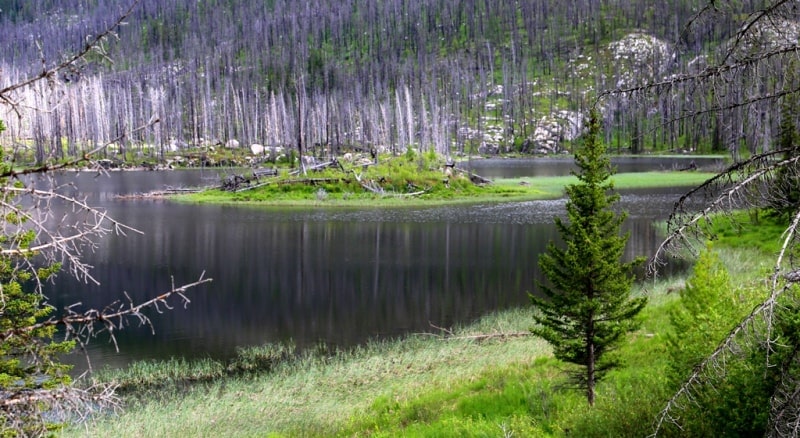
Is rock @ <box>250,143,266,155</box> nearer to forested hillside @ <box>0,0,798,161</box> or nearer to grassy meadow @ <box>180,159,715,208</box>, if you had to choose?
forested hillside @ <box>0,0,798,161</box>

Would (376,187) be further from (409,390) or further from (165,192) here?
(409,390)

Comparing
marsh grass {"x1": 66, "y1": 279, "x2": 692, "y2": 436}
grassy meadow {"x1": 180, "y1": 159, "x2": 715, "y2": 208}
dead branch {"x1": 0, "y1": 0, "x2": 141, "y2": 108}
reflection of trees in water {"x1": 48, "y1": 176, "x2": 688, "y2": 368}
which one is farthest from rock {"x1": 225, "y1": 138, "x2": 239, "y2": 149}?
dead branch {"x1": 0, "y1": 0, "x2": 141, "y2": 108}

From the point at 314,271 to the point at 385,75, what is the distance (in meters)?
126

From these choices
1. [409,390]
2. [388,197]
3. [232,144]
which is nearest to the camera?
[409,390]

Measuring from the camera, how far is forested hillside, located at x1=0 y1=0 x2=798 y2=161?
405 feet

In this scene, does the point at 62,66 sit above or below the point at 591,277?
above

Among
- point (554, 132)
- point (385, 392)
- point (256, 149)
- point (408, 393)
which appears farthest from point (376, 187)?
point (554, 132)

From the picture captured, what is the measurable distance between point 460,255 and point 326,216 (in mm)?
18799

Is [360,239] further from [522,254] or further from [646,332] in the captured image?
[646,332]

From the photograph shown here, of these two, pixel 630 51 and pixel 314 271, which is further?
pixel 630 51

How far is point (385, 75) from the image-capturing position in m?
151

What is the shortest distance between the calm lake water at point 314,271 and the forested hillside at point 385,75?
5903 centimetres

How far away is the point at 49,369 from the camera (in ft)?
26.8

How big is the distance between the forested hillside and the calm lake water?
194 feet
